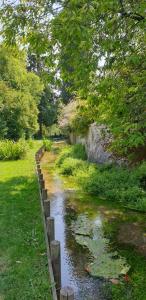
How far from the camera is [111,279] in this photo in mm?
6738

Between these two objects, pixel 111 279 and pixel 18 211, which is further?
pixel 18 211

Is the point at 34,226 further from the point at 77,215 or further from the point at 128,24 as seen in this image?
the point at 128,24

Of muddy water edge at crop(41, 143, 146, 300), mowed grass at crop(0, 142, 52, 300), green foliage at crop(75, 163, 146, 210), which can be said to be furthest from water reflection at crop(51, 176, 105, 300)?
green foliage at crop(75, 163, 146, 210)

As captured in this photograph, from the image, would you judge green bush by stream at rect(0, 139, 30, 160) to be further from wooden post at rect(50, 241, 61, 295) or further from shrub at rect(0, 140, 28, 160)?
wooden post at rect(50, 241, 61, 295)

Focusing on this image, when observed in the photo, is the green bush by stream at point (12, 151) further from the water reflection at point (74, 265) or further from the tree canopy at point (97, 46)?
the tree canopy at point (97, 46)

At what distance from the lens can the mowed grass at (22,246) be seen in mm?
5922

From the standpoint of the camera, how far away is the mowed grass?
5.92m

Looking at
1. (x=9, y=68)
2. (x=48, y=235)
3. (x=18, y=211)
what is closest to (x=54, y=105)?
(x=9, y=68)

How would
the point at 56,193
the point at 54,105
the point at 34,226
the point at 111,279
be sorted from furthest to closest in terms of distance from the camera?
the point at 54,105, the point at 56,193, the point at 34,226, the point at 111,279

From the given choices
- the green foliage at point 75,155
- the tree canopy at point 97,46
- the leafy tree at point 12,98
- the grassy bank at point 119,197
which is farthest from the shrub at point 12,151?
the tree canopy at point 97,46

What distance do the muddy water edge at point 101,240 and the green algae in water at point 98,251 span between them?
0.20 feet

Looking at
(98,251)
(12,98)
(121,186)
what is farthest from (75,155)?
(98,251)

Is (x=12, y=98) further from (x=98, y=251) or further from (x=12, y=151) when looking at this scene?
(x=98, y=251)

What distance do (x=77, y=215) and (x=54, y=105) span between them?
4622cm
